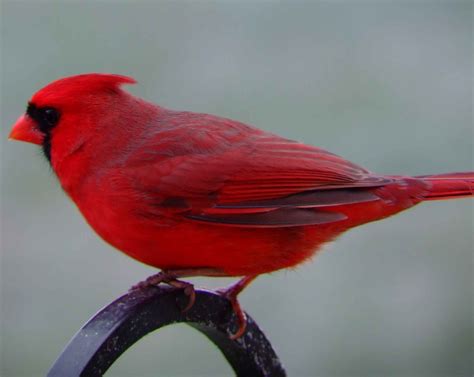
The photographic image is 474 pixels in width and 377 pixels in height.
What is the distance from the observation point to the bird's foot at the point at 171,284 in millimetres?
2879

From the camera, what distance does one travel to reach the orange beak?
334cm

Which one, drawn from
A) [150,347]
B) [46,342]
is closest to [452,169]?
[150,347]

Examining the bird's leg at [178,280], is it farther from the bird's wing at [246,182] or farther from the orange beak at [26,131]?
the orange beak at [26,131]

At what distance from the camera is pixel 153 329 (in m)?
2.72

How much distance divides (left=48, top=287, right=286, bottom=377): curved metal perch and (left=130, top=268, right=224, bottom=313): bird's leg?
0.7 inches

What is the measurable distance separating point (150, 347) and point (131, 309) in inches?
Result: 81.4

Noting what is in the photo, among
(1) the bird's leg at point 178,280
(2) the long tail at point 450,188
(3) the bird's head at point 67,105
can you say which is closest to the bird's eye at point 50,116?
(3) the bird's head at point 67,105

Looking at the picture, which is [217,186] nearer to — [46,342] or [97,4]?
[46,342]

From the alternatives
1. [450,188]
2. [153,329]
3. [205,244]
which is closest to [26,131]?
[205,244]

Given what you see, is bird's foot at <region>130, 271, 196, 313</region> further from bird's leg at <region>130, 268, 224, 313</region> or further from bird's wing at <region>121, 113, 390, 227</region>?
bird's wing at <region>121, 113, 390, 227</region>

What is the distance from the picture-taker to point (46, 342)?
4613 mm

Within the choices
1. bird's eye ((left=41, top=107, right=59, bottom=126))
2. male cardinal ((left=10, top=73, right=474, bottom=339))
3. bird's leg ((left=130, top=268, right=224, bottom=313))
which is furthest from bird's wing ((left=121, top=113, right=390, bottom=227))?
bird's eye ((left=41, top=107, right=59, bottom=126))

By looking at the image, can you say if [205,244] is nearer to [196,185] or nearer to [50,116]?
[196,185]

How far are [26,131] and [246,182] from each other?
0.63 metres
